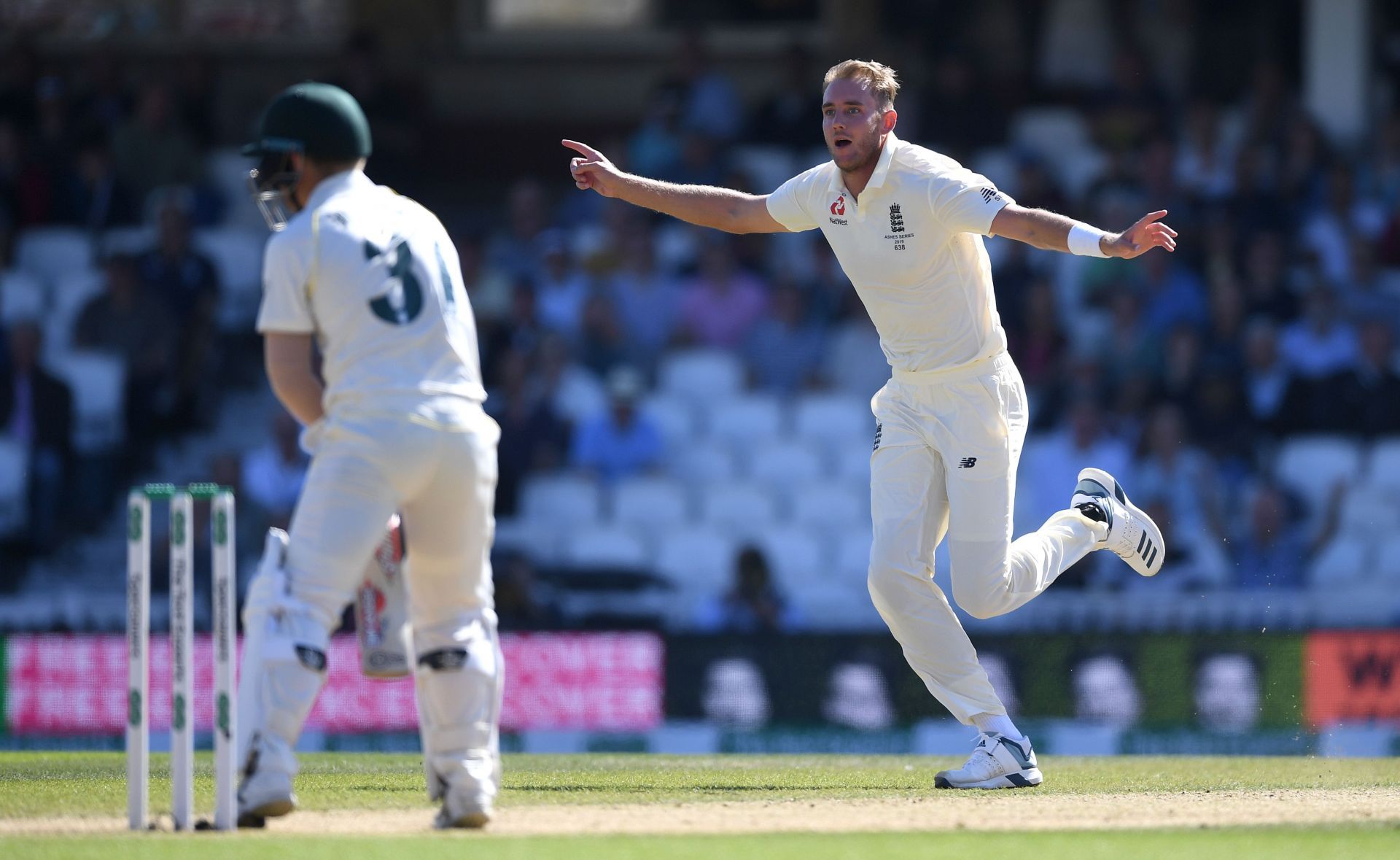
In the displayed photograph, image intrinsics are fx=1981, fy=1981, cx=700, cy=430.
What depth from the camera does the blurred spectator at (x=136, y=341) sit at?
40.3ft

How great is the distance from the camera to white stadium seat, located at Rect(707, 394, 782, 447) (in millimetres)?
12258

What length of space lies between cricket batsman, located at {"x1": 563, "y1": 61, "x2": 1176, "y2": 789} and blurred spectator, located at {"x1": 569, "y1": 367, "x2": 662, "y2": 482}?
222 inches

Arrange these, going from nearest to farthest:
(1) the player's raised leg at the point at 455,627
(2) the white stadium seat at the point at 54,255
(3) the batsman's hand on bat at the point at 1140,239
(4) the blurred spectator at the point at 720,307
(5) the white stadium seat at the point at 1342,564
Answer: (1) the player's raised leg at the point at 455,627 < (3) the batsman's hand on bat at the point at 1140,239 < (5) the white stadium seat at the point at 1342,564 < (4) the blurred spectator at the point at 720,307 < (2) the white stadium seat at the point at 54,255

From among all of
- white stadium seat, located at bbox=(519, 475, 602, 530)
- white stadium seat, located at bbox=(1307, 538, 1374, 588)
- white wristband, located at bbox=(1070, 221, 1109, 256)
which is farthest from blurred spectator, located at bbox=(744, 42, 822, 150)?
white wristband, located at bbox=(1070, 221, 1109, 256)

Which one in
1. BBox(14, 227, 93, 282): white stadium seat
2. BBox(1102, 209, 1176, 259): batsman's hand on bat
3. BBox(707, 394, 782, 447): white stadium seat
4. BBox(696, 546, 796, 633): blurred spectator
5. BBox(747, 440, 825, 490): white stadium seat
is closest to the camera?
BBox(1102, 209, 1176, 259): batsman's hand on bat

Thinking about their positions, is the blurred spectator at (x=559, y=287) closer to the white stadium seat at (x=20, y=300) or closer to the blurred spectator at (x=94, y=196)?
the blurred spectator at (x=94, y=196)

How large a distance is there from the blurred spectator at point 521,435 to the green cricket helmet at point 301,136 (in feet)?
21.8

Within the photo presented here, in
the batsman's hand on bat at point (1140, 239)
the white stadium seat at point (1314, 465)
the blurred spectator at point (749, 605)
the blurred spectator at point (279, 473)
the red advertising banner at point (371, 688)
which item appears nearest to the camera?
the batsman's hand on bat at point (1140, 239)

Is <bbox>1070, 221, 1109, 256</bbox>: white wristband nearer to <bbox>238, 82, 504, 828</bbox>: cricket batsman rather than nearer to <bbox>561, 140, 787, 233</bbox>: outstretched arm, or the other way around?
<bbox>561, 140, 787, 233</bbox>: outstretched arm

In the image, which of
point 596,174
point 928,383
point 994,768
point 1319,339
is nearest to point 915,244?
point 928,383

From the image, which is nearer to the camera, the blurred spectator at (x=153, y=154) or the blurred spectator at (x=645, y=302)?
the blurred spectator at (x=645, y=302)

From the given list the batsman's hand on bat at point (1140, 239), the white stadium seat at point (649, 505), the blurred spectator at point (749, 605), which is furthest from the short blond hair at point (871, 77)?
the white stadium seat at point (649, 505)

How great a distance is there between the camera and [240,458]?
12.0 m

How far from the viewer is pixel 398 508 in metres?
4.91
